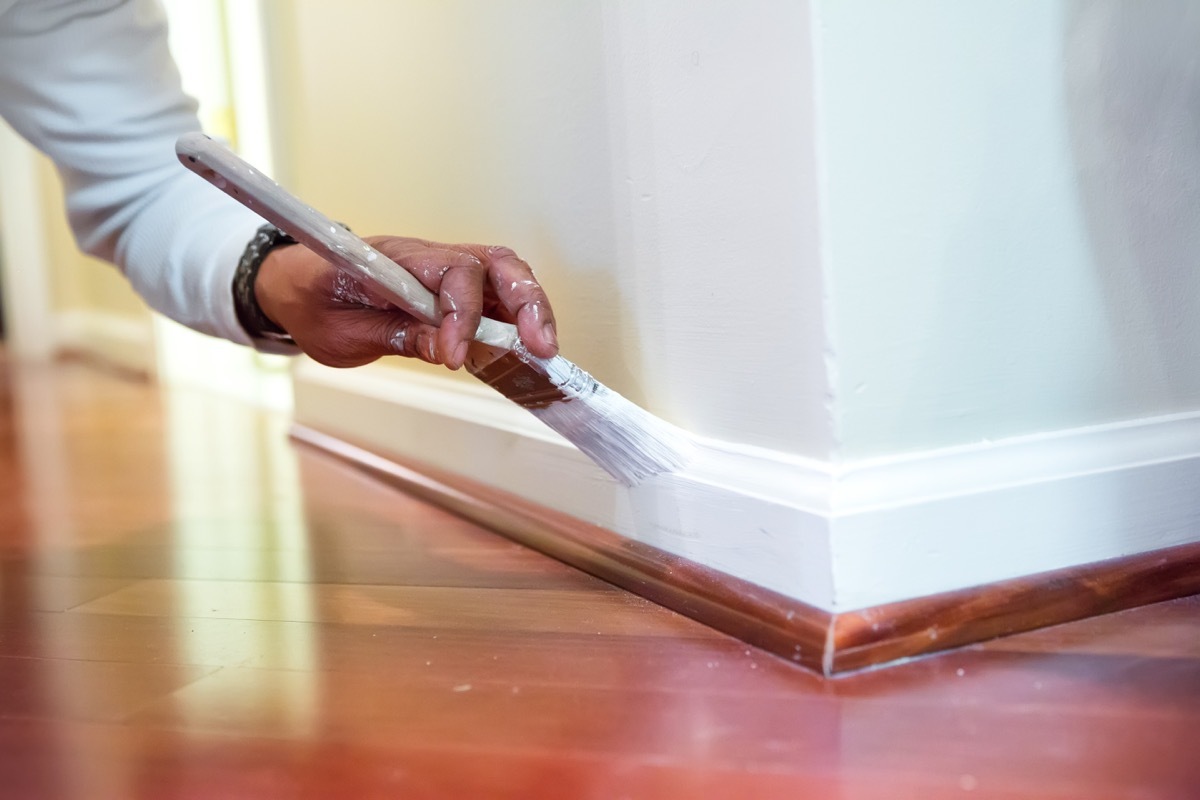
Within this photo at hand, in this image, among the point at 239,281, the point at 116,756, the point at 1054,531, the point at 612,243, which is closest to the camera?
the point at 116,756

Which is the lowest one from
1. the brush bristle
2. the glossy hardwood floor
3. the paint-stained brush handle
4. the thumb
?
the glossy hardwood floor

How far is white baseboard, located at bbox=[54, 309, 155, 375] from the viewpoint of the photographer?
2607 millimetres

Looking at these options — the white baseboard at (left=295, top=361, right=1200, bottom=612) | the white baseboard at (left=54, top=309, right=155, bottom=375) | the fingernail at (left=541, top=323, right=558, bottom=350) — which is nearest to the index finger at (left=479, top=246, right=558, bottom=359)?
the fingernail at (left=541, top=323, right=558, bottom=350)

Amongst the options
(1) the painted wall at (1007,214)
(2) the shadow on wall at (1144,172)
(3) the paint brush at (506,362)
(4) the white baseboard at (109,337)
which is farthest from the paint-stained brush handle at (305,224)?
(4) the white baseboard at (109,337)

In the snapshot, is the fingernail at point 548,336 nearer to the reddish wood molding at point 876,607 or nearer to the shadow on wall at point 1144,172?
the reddish wood molding at point 876,607

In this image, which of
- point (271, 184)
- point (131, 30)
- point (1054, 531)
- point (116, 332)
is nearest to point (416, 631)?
point (271, 184)

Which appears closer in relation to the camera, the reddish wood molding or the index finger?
the reddish wood molding

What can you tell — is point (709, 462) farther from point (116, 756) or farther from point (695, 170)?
point (116, 756)

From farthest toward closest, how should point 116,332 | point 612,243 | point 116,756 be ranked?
point 116,332
point 612,243
point 116,756

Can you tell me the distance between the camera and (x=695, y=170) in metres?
0.66

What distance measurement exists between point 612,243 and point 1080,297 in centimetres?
29

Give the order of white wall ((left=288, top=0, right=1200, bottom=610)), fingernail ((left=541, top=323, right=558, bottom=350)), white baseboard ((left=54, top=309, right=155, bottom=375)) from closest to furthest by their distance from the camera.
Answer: white wall ((left=288, top=0, right=1200, bottom=610))
fingernail ((left=541, top=323, right=558, bottom=350))
white baseboard ((left=54, top=309, right=155, bottom=375))

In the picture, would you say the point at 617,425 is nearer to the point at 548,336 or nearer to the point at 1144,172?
the point at 548,336

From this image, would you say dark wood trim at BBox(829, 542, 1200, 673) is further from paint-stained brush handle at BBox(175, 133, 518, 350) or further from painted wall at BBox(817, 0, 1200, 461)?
paint-stained brush handle at BBox(175, 133, 518, 350)
